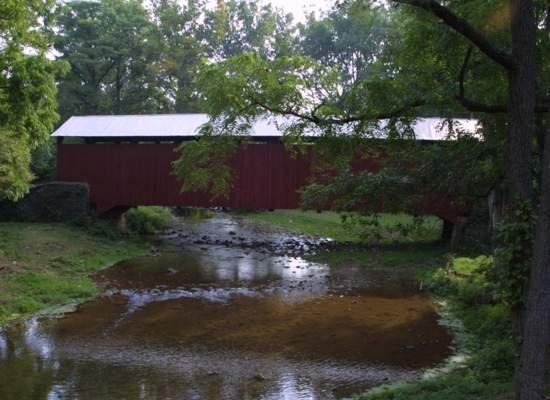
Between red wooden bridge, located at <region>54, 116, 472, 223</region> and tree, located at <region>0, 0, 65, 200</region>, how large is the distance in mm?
7136

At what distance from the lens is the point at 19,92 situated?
35.8 ft

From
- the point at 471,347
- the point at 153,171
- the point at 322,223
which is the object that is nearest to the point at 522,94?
the point at 471,347

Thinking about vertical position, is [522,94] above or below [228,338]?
above

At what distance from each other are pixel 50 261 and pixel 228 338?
6329 millimetres

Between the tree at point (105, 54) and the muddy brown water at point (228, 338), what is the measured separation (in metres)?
14.7

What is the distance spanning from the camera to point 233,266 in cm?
1566

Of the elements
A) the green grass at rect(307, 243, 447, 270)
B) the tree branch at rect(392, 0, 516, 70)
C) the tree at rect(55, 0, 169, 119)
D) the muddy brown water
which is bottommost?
the muddy brown water

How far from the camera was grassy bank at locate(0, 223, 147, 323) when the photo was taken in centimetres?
→ 1111

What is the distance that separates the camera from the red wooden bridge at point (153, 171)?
59.9 feet

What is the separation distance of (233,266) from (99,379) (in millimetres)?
8317

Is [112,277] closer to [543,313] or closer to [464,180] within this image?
[464,180]

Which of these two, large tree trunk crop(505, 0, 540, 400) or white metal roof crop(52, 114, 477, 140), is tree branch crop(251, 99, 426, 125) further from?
white metal roof crop(52, 114, 477, 140)

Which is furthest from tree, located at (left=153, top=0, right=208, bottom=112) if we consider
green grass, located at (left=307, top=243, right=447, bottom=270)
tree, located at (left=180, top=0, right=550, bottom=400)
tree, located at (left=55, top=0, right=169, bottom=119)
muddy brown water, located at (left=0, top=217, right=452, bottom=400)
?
tree, located at (left=180, top=0, right=550, bottom=400)

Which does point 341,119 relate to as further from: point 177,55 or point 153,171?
point 177,55
